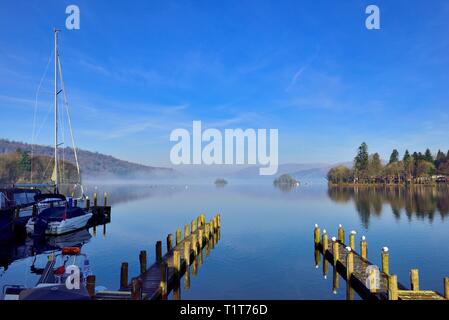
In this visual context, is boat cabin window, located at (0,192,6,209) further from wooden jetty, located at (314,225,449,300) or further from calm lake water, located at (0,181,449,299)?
wooden jetty, located at (314,225,449,300)

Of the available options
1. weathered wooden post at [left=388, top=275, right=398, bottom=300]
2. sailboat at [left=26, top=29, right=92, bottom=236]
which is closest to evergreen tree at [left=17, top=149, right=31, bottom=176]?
sailboat at [left=26, top=29, right=92, bottom=236]

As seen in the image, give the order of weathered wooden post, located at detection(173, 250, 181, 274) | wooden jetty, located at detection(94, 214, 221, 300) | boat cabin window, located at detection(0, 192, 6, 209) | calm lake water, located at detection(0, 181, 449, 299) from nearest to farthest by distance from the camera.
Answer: wooden jetty, located at detection(94, 214, 221, 300)
weathered wooden post, located at detection(173, 250, 181, 274)
calm lake water, located at detection(0, 181, 449, 299)
boat cabin window, located at detection(0, 192, 6, 209)

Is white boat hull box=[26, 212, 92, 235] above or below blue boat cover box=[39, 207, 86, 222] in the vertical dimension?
below

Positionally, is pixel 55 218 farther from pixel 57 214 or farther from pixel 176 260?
pixel 176 260

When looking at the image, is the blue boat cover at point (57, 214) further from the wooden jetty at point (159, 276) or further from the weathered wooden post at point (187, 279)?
the weathered wooden post at point (187, 279)

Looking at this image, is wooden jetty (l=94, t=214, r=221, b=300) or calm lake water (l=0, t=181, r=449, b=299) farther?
calm lake water (l=0, t=181, r=449, b=299)

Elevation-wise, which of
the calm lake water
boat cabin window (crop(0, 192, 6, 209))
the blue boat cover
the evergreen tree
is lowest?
the calm lake water

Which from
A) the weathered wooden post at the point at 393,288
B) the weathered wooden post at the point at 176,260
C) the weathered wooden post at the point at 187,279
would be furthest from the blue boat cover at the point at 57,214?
the weathered wooden post at the point at 393,288

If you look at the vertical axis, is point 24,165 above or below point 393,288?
above

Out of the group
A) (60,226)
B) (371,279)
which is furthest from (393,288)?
(60,226)

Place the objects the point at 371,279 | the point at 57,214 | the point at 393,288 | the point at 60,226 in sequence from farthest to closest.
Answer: the point at 57,214, the point at 60,226, the point at 371,279, the point at 393,288
